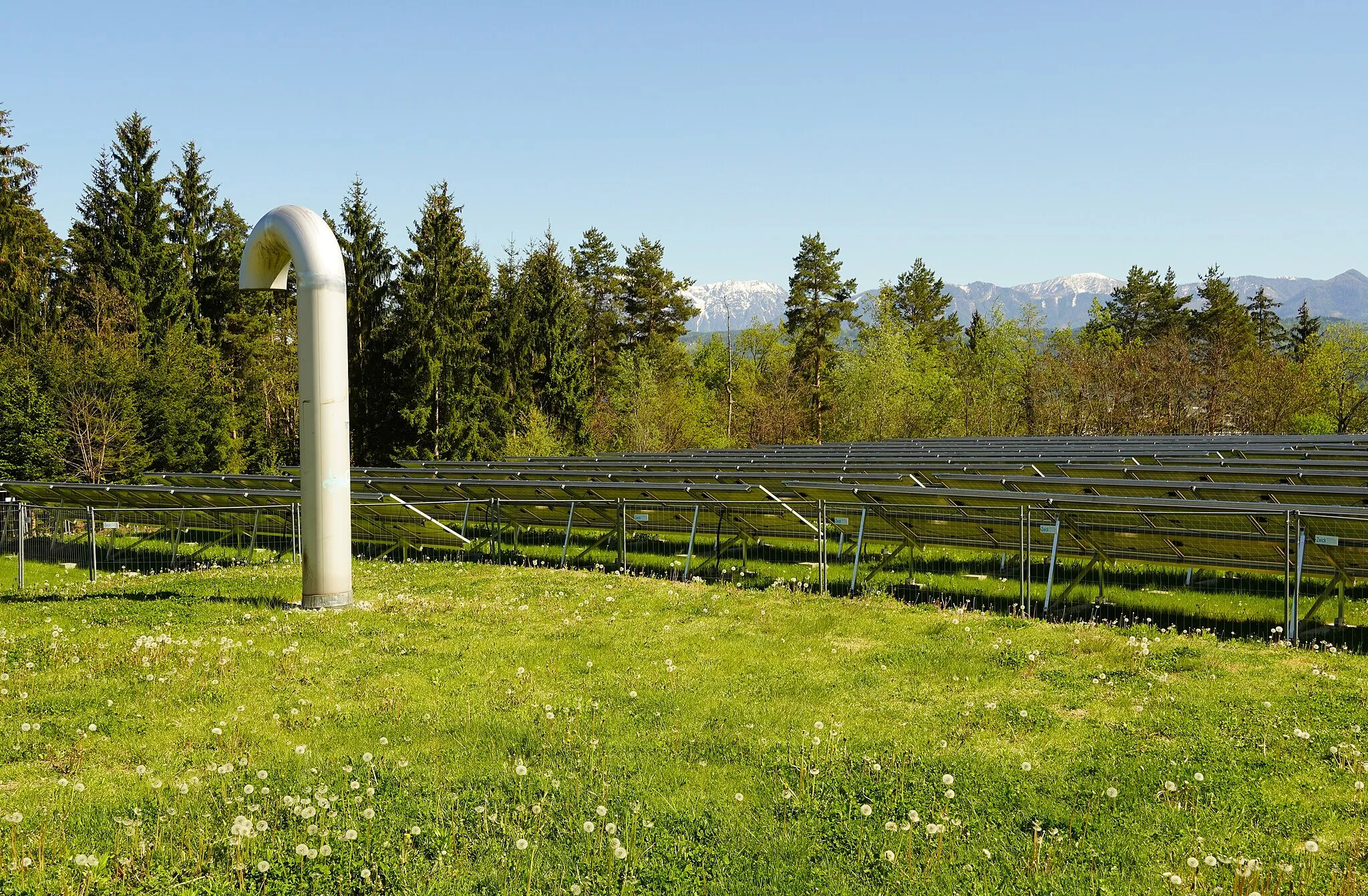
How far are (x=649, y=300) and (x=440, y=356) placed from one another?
1983cm

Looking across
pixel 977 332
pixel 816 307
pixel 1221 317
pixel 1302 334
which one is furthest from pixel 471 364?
pixel 1302 334

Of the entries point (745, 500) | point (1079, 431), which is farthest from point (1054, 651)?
point (1079, 431)

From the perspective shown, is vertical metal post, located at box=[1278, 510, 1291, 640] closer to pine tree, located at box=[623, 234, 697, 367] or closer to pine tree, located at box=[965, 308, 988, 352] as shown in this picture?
pine tree, located at box=[623, 234, 697, 367]

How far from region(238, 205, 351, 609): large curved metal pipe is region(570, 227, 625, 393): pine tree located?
46431mm

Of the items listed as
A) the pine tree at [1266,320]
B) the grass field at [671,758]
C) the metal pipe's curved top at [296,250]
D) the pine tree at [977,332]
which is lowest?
the grass field at [671,758]

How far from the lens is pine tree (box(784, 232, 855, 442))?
6412 centimetres

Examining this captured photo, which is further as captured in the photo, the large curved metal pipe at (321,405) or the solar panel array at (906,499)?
the large curved metal pipe at (321,405)

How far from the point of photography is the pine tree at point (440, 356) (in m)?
43.9

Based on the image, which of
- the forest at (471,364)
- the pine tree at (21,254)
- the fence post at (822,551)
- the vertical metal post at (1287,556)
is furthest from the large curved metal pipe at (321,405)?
the pine tree at (21,254)

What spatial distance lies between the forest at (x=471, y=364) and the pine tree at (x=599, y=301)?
6.0 inches

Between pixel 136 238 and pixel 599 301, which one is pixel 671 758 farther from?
pixel 599 301

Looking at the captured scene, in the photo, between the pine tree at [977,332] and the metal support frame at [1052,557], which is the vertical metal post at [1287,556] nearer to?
the metal support frame at [1052,557]

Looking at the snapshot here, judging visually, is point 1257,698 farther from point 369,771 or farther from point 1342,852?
point 369,771

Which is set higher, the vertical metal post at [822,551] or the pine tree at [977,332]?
the pine tree at [977,332]
